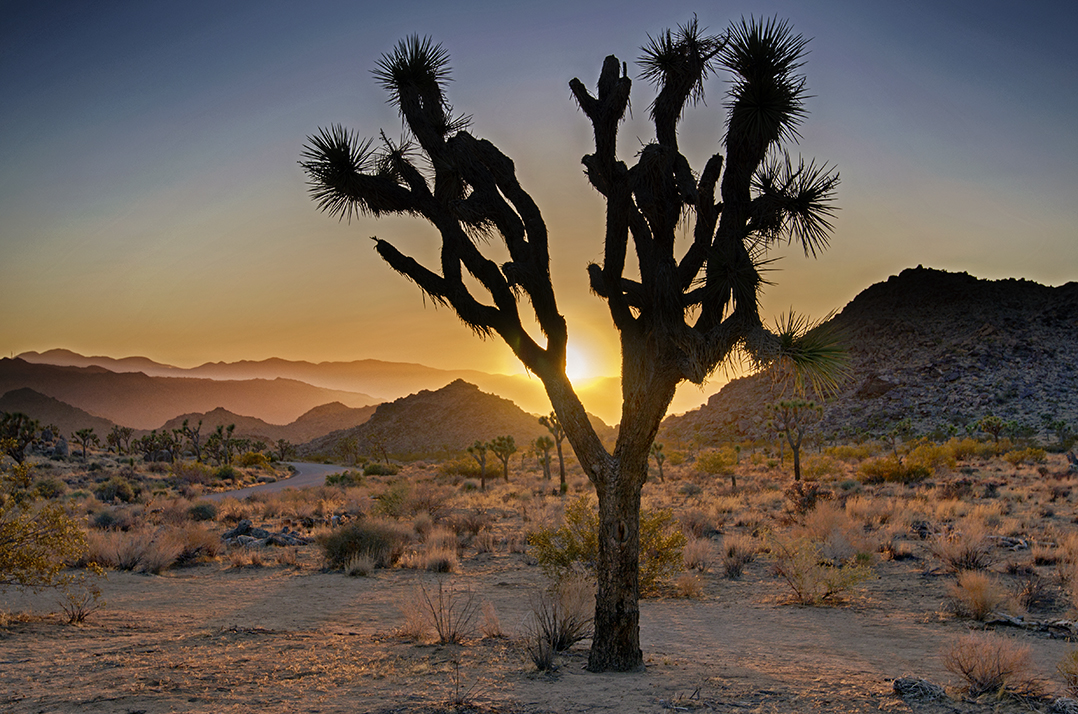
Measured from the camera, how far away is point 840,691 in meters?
7.10

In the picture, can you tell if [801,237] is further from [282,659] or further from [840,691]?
[282,659]

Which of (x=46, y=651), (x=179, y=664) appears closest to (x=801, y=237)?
(x=179, y=664)

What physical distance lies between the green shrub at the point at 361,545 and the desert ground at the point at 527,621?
33cm

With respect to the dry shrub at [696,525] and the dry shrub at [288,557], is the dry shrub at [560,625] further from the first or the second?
the dry shrub at [696,525]

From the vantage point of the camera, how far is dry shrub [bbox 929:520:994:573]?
13.8 metres

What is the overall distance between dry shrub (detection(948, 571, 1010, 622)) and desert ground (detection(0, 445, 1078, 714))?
4cm

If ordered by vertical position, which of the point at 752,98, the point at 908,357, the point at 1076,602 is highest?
the point at 908,357

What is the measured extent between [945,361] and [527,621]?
70.8m

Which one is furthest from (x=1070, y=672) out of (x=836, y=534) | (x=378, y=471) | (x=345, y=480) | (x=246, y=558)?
(x=378, y=471)

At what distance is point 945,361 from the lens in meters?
67.8

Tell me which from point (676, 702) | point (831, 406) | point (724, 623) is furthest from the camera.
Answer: point (831, 406)

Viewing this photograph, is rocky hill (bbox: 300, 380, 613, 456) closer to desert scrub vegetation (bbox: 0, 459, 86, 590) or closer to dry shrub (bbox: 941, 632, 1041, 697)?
desert scrub vegetation (bbox: 0, 459, 86, 590)

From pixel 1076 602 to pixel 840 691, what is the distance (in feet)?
20.1

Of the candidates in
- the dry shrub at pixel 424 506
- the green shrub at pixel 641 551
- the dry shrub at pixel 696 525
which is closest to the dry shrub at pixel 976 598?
the green shrub at pixel 641 551
